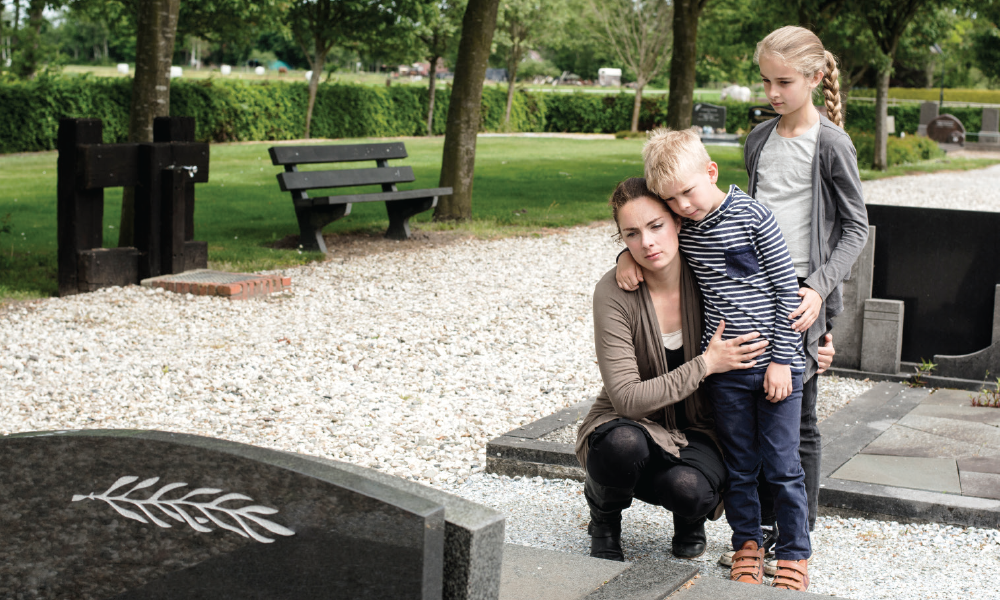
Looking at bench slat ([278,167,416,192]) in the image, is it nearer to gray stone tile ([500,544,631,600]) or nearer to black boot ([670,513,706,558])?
black boot ([670,513,706,558])

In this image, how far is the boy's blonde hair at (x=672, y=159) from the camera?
278cm

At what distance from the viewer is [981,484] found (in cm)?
402

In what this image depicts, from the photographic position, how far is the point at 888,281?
637 centimetres

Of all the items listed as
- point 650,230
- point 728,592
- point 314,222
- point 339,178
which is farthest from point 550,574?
point 339,178

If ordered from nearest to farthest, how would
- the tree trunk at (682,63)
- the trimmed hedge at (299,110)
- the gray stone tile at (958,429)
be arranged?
the gray stone tile at (958,429), the tree trunk at (682,63), the trimmed hedge at (299,110)

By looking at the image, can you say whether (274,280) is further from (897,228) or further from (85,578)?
(85,578)

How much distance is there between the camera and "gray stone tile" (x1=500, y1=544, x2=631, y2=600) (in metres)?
2.57

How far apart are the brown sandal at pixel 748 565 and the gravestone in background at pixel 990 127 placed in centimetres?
3443

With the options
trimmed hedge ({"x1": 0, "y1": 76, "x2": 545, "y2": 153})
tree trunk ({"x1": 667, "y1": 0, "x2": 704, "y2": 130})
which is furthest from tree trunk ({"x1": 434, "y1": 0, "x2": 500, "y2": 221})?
trimmed hedge ({"x1": 0, "y1": 76, "x2": 545, "y2": 153})

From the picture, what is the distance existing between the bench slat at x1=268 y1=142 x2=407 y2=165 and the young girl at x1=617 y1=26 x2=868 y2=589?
6.93 meters

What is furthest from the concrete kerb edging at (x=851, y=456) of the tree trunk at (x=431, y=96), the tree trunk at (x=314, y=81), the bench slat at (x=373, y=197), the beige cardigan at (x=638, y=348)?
the tree trunk at (x=431, y=96)

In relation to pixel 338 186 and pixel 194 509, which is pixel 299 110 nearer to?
pixel 338 186

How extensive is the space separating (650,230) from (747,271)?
30cm

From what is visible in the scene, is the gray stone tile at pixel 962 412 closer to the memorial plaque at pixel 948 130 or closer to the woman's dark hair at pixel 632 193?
the woman's dark hair at pixel 632 193
